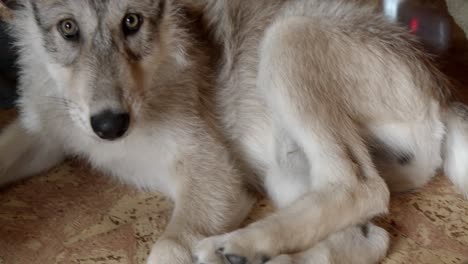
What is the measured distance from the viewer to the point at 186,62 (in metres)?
2.82

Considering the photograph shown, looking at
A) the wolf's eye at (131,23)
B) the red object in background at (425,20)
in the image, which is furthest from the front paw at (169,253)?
the red object in background at (425,20)

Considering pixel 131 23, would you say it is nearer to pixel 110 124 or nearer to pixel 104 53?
pixel 104 53

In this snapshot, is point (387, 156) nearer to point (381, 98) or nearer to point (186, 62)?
point (381, 98)

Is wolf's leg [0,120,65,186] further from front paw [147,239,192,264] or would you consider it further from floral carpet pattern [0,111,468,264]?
front paw [147,239,192,264]

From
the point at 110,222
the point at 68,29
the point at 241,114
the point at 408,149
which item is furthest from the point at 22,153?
the point at 408,149

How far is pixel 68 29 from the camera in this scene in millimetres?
2508

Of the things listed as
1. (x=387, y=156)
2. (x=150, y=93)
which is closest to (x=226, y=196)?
(x=150, y=93)

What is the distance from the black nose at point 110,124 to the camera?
231 centimetres

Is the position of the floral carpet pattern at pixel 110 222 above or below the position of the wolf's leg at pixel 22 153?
below

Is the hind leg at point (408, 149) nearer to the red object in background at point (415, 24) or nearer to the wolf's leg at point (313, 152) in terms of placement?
the wolf's leg at point (313, 152)

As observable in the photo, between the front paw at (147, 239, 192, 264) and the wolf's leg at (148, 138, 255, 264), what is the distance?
1.3 inches

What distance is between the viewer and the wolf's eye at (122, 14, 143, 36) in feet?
8.29

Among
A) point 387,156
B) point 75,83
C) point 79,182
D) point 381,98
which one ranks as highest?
point 75,83

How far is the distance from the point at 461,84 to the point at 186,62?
198 centimetres
